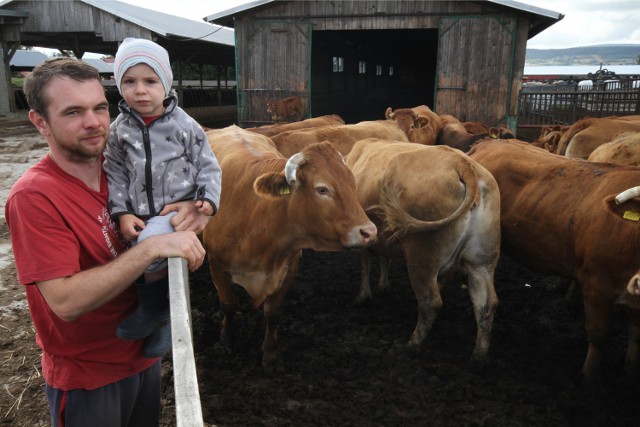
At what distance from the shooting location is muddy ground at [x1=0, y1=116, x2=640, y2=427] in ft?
11.0

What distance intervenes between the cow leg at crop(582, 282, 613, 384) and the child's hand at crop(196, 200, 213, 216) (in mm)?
2979

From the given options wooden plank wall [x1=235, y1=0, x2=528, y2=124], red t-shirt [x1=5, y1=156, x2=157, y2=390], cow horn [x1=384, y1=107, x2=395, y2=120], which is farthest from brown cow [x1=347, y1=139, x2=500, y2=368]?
wooden plank wall [x1=235, y1=0, x2=528, y2=124]

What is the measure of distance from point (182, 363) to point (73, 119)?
998 millimetres

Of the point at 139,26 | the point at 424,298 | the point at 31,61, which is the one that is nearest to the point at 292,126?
the point at 424,298

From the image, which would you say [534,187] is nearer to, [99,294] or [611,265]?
[611,265]

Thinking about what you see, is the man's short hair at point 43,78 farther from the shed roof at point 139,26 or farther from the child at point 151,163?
the shed roof at point 139,26

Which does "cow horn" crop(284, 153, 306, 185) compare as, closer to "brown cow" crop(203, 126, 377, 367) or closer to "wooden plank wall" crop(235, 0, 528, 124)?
"brown cow" crop(203, 126, 377, 367)

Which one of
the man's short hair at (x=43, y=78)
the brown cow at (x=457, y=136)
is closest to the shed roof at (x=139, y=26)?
the brown cow at (x=457, y=136)

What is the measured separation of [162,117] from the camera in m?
2.25

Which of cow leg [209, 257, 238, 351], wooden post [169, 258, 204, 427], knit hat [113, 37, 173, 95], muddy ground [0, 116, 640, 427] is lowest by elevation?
muddy ground [0, 116, 640, 427]

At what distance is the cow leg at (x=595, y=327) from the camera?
3.51m

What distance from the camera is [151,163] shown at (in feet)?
6.96

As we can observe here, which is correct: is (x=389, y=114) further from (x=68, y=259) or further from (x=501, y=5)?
(x=68, y=259)

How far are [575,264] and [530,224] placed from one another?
21.7 inches
